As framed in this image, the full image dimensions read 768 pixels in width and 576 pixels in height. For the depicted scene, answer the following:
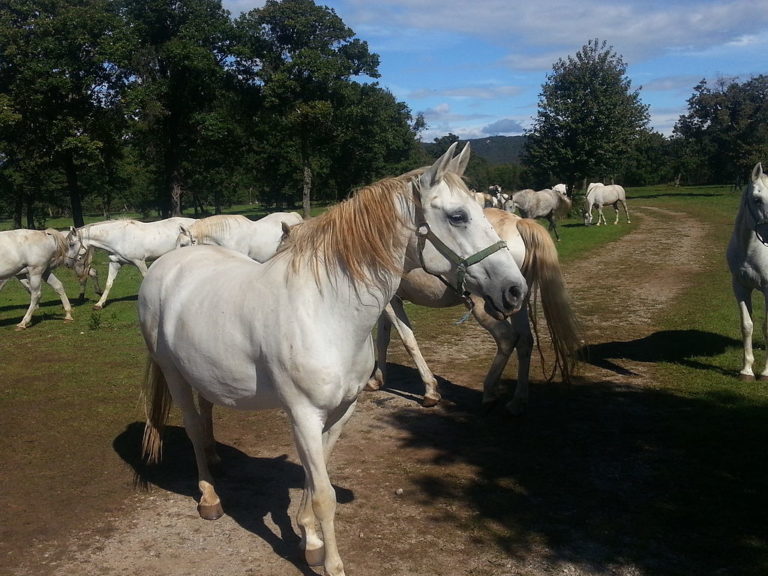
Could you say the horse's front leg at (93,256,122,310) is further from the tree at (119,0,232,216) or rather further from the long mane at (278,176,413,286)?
the tree at (119,0,232,216)

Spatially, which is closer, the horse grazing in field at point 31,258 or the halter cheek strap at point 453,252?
the halter cheek strap at point 453,252

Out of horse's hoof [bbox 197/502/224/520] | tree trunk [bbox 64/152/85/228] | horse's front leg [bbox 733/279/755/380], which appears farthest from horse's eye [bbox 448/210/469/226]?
tree trunk [bbox 64/152/85/228]

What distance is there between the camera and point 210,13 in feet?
115

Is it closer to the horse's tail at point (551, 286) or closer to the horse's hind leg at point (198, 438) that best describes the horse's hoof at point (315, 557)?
the horse's hind leg at point (198, 438)

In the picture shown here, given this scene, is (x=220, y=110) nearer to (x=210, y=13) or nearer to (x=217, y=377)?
(x=210, y=13)

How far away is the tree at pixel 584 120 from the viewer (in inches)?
1166

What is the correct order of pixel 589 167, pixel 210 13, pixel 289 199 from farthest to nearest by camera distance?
pixel 289 199
pixel 210 13
pixel 589 167

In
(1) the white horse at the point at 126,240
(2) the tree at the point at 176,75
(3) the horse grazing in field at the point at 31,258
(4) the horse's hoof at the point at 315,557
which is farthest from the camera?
(2) the tree at the point at 176,75

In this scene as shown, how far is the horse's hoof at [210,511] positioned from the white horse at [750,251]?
5778mm

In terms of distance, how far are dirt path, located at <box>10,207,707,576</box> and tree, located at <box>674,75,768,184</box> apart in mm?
42950

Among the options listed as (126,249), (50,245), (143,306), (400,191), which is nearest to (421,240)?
(400,191)

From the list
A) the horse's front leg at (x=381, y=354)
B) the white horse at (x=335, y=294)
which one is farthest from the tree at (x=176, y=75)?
the white horse at (x=335, y=294)

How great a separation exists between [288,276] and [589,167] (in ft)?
96.4

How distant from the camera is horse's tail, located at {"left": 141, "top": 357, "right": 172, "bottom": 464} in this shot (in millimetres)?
4703
